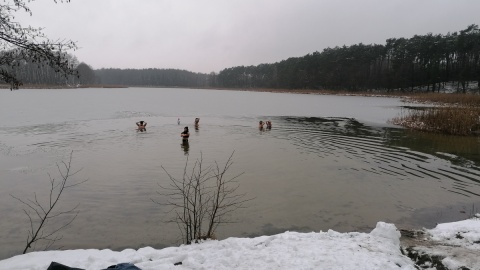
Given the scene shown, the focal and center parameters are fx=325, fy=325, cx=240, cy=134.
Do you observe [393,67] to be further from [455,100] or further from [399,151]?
[399,151]

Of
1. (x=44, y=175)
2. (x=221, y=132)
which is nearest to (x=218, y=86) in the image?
(x=221, y=132)

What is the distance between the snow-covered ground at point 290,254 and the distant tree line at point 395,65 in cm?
7046

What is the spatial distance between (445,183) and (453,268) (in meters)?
8.06

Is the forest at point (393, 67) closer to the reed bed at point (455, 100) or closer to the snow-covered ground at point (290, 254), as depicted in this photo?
A: the reed bed at point (455, 100)

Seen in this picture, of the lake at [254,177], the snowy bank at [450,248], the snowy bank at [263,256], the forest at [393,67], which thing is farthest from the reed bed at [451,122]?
the forest at [393,67]

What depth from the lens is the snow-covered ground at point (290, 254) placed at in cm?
540

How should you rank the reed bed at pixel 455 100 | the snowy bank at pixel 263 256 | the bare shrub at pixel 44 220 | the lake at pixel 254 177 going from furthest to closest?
the reed bed at pixel 455 100, the lake at pixel 254 177, the bare shrub at pixel 44 220, the snowy bank at pixel 263 256

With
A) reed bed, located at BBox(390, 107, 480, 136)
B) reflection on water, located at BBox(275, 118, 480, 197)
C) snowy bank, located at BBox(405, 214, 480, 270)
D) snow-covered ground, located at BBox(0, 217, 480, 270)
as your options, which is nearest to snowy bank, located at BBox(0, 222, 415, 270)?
snow-covered ground, located at BBox(0, 217, 480, 270)

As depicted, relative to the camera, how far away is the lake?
8336mm

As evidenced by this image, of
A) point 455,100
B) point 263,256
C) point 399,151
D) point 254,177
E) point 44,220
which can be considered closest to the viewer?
point 263,256

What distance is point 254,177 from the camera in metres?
12.7

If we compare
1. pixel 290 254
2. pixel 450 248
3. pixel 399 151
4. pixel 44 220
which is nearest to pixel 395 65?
pixel 399 151

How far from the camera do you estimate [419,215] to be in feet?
30.1

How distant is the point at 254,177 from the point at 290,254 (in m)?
6.92
